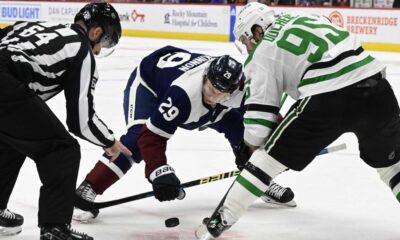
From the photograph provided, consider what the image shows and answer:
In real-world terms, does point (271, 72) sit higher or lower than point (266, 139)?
higher

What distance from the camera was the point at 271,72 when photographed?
2723 mm

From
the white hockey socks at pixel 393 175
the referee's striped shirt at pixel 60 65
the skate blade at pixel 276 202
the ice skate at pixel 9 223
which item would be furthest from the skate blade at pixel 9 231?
the white hockey socks at pixel 393 175

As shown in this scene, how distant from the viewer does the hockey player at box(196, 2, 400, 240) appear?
8.90ft

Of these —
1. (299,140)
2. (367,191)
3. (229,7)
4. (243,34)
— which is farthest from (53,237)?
(229,7)

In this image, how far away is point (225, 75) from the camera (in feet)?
10.1

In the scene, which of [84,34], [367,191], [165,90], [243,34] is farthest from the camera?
[367,191]

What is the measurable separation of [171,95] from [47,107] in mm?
627

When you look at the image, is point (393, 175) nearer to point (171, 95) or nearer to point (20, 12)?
point (171, 95)

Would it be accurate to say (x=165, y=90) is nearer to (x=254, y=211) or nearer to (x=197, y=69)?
(x=197, y=69)

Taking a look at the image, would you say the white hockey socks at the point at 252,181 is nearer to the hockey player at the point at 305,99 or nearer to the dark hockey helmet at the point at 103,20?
the hockey player at the point at 305,99

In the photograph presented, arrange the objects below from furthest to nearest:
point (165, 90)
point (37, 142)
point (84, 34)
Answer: point (165, 90), point (84, 34), point (37, 142)

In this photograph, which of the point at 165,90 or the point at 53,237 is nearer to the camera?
the point at 53,237

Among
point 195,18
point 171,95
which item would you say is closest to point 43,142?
point 171,95

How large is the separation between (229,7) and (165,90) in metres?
10.2
